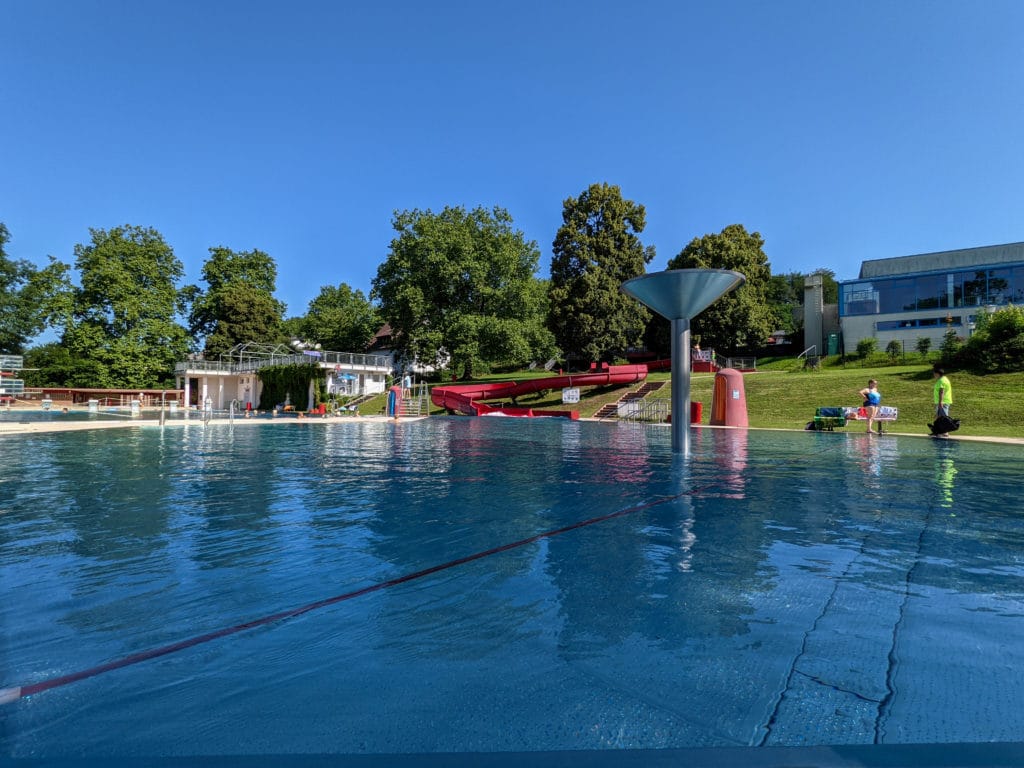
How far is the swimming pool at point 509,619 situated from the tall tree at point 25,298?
54405 millimetres

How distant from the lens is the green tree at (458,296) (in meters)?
41.3

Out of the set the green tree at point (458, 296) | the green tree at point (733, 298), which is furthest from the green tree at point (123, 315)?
the green tree at point (733, 298)

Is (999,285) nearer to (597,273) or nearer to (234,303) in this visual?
(597,273)

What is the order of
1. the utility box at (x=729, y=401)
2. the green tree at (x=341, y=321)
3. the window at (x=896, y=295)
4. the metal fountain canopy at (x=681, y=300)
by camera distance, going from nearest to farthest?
1. the metal fountain canopy at (x=681, y=300)
2. the utility box at (x=729, y=401)
3. the window at (x=896, y=295)
4. the green tree at (x=341, y=321)

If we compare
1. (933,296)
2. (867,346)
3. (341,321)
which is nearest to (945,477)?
(867,346)

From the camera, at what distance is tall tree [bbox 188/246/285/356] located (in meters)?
53.8

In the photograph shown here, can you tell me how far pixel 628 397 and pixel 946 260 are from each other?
30019mm

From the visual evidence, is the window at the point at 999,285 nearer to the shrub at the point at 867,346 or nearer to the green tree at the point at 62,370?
the shrub at the point at 867,346

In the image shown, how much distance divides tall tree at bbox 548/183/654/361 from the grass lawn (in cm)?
807

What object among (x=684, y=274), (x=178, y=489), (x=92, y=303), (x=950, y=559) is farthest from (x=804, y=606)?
(x=92, y=303)

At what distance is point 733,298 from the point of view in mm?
42406

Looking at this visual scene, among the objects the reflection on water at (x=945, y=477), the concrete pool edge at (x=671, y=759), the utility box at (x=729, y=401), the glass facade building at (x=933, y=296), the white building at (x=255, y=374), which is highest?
the glass facade building at (x=933, y=296)

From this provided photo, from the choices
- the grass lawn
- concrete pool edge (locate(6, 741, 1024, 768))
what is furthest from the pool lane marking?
the grass lawn

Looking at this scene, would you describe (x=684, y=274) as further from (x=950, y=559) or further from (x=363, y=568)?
(x=363, y=568)
